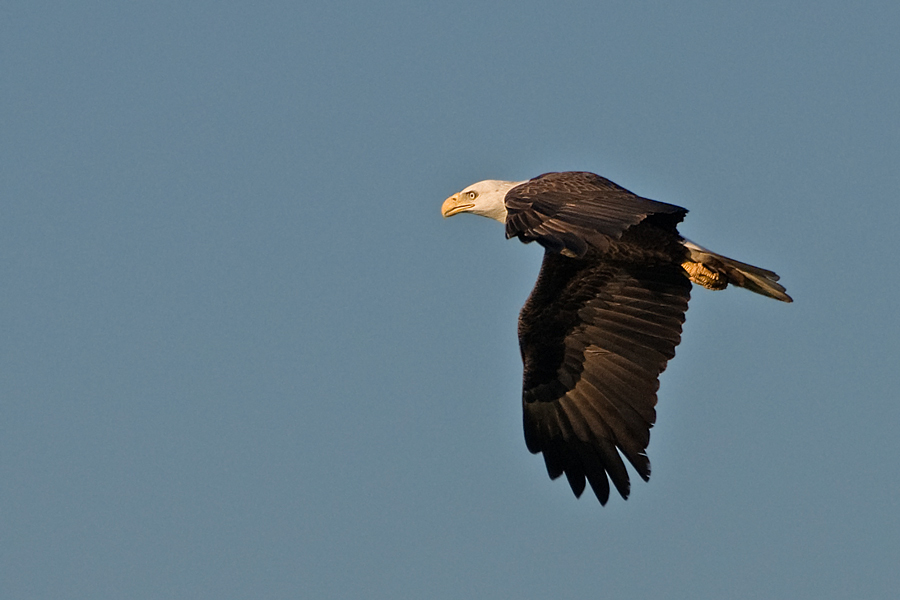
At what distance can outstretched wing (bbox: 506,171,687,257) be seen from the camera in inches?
333

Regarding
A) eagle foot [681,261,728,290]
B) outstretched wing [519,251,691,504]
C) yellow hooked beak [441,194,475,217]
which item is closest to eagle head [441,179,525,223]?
yellow hooked beak [441,194,475,217]

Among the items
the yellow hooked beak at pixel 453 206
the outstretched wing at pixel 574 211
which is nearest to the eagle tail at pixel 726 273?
the outstretched wing at pixel 574 211

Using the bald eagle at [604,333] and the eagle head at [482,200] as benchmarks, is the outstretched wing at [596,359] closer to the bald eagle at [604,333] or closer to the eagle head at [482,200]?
the bald eagle at [604,333]

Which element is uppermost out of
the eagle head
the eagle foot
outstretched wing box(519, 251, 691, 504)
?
the eagle head

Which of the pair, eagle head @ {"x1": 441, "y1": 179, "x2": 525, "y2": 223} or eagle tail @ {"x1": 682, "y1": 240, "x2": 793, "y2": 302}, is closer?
eagle tail @ {"x1": 682, "y1": 240, "x2": 793, "y2": 302}

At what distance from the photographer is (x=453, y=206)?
12102 millimetres

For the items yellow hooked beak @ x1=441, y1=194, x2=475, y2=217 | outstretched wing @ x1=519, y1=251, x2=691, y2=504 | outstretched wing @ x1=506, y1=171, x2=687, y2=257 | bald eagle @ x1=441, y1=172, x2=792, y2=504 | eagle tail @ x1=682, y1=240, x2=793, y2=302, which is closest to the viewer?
outstretched wing @ x1=506, y1=171, x2=687, y2=257

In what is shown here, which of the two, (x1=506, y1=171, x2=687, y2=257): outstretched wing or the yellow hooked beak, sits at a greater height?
the yellow hooked beak

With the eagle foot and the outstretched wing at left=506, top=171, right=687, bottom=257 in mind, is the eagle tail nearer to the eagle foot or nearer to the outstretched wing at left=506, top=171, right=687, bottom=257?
the eagle foot

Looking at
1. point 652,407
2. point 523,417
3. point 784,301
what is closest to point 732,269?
point 784,301

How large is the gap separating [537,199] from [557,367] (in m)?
2.85

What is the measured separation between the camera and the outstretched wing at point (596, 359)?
11242 millimetres

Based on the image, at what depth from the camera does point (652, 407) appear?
11.3 m

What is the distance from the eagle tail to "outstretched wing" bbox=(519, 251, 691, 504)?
24 centimetres
